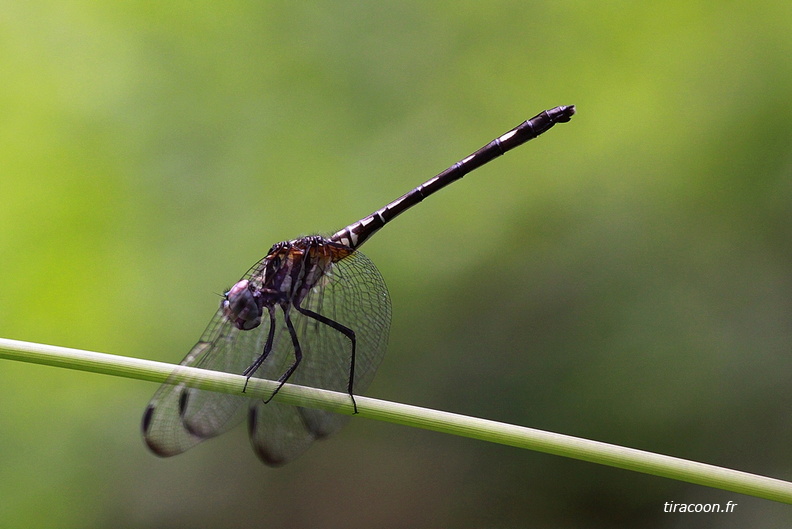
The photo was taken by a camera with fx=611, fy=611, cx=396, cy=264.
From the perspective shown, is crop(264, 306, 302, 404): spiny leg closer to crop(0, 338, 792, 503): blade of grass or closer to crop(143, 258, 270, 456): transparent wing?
crop(143, 258, 270, 456): transparent wing

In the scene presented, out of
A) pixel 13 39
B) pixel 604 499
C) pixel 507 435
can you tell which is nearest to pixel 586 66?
A: pixel 604 499

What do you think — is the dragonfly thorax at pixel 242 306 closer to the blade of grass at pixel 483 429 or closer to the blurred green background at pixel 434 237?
the blade of grass at pixel 483 429

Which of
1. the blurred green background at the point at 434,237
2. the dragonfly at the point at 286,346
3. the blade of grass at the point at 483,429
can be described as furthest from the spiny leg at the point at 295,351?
the blurred green background at the point at 434,237

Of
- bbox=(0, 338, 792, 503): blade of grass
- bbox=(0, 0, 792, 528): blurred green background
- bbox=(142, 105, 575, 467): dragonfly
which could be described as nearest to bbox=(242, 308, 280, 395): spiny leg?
bbox=(142, 105, 575, 467): dragonfly

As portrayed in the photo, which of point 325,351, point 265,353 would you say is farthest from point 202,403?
point 325,351

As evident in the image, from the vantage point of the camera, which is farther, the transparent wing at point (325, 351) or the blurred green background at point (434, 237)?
the blurred green background at point (434, 237)

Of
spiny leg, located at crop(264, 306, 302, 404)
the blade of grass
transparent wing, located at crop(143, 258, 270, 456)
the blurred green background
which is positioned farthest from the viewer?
the blurred green background

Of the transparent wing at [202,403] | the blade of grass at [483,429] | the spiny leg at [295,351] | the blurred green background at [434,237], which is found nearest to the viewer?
the blade of grass at [483,429]
